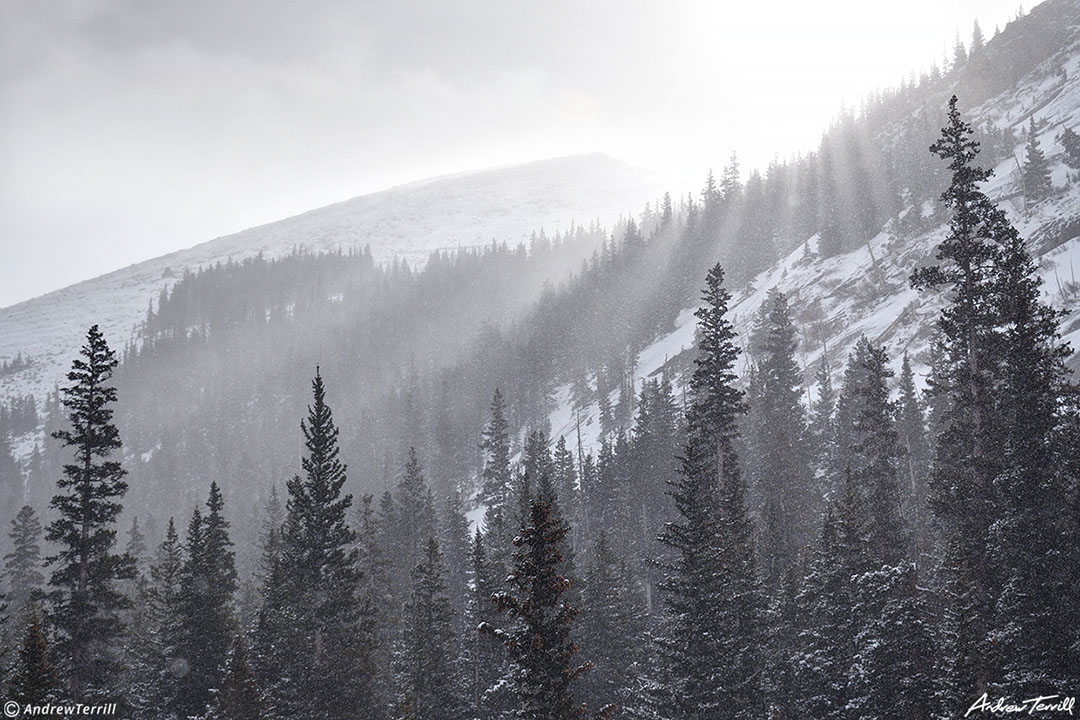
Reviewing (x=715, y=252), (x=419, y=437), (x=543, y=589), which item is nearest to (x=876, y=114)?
(x=715, y=252)

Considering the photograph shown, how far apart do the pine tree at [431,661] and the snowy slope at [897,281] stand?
57.7 m

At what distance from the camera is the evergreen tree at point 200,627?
3559 centimetres

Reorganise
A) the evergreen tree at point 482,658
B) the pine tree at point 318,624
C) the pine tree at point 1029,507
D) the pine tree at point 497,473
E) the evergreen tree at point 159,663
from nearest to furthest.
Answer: the pine tree at point 1029,507, the pine tree at point 318,624, the evergreen tree at point 159,663, the evergreen tree at point 482,658, the pine tree at point 497,473

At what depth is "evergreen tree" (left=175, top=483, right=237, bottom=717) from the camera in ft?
117

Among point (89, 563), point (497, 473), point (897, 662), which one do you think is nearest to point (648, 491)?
point (497, 473)

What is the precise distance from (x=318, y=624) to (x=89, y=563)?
9.53 metres

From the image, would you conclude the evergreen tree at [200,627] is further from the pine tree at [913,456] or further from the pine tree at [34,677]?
the pine tree at [913,456]

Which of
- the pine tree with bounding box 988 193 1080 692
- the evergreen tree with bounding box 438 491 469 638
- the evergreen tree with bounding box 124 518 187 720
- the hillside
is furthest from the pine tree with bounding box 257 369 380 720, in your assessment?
the hillside

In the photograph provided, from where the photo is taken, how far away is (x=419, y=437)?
419ft

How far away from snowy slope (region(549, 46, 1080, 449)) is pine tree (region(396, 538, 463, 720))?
189 feet

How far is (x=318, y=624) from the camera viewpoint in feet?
109

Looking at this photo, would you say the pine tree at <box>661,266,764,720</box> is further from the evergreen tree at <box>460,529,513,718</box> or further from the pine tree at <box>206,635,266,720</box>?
the pine tree at <box>206,635,266,720</box>

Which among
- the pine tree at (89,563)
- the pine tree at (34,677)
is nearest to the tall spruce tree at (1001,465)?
the pine tree at (34,677)
